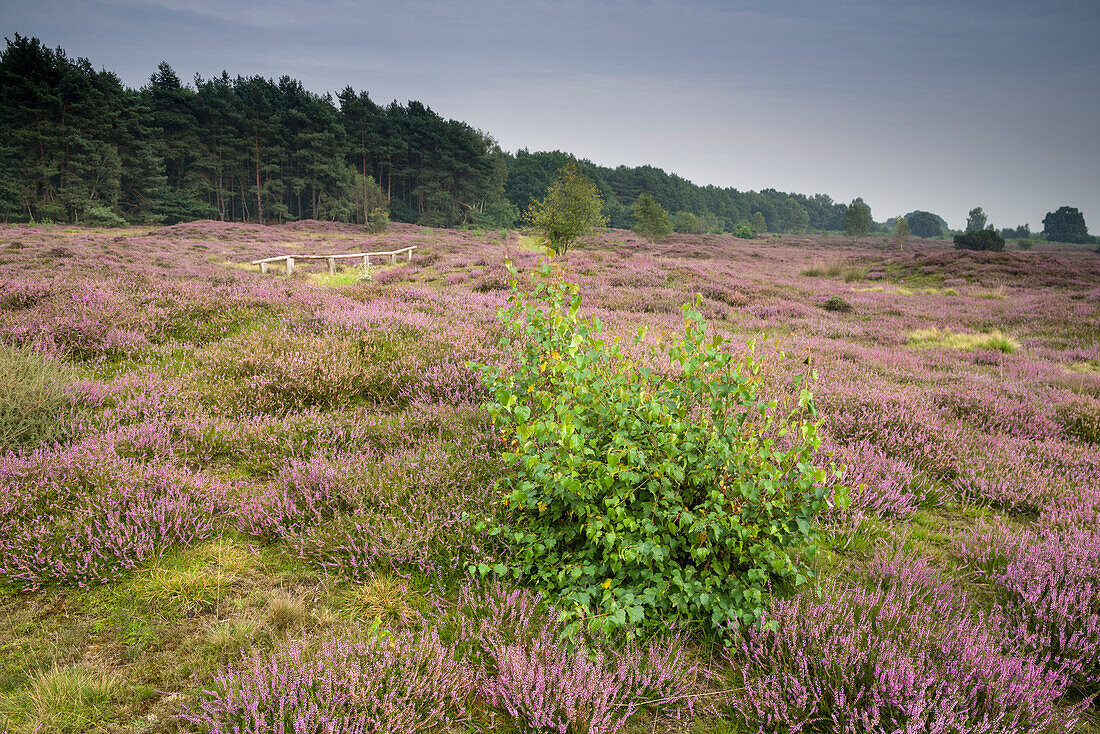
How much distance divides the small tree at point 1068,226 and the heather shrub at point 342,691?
14554 cm

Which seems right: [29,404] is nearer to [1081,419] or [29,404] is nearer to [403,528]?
[403,528]

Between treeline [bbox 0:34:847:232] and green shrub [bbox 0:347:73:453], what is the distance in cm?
4052

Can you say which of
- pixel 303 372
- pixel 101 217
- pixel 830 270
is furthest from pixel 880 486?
pixel 101 217

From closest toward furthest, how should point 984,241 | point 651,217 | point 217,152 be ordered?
point 984,241 → point 651,217 → point 217,152

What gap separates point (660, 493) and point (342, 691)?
166 centimetres

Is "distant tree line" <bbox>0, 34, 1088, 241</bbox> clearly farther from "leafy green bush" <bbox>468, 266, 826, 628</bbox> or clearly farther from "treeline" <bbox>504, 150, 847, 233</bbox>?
"leafy green bush" <bbox>468, 266, 826, 628</bbox>

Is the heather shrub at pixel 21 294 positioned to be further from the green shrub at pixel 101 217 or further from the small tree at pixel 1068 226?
the small tree at pixel 1068 226

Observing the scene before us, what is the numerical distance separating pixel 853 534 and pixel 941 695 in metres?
1.38

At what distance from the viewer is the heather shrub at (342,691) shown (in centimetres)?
179

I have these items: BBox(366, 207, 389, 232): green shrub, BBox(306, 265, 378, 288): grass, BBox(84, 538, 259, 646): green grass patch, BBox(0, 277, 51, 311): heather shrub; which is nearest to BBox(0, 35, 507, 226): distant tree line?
BBox(366, 207, 389, 232): green shrub

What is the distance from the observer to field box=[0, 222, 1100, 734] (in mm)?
1966

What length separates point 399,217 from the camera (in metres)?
65.9

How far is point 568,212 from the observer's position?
28.6 m

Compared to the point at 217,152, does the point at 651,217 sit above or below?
below
